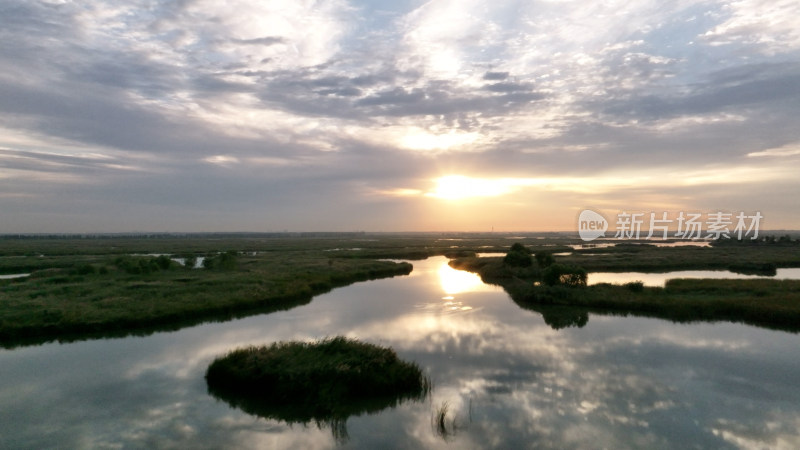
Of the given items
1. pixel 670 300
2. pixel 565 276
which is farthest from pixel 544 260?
pixel 670 300

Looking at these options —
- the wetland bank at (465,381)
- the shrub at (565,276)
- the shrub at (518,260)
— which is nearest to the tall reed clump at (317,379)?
the wetland bank at (465,381)

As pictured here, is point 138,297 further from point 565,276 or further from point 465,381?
point 565,276

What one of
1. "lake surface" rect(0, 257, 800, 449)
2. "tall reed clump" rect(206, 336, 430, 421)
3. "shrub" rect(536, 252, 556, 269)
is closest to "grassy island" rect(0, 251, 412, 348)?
"lake surface" rect(0, 257, 800, 449)

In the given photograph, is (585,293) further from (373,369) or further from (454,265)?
(454,265)

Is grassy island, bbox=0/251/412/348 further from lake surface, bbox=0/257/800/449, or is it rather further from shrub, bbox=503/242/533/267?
shrub, bbox=503/242/533/267

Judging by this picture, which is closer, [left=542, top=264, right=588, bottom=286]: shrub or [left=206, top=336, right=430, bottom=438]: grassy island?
[left=206, top=336, right=430, bottom=438]: grassy island

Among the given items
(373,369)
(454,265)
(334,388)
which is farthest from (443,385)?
(454,265)
